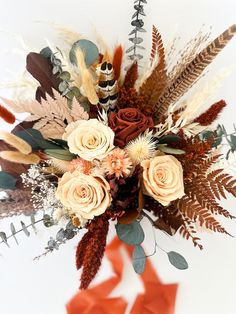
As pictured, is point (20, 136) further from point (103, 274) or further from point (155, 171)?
point (103, 274)

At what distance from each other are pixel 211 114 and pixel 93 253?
43cm

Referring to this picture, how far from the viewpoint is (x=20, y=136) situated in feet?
3.33

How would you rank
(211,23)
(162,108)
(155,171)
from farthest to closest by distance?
(211,23)
(162,108)
(155,171)

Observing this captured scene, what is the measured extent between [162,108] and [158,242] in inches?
16.2

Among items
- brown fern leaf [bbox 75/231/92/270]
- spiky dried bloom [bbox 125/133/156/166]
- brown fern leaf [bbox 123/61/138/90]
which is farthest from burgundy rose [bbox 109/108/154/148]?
brown fern leaf [bbox 75/231/92/270]

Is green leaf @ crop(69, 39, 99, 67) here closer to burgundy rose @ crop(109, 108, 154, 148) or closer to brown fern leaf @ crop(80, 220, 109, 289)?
burgundy rose @ crop(109, 108, 154, 148)

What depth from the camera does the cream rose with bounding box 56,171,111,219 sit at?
2.95 ft

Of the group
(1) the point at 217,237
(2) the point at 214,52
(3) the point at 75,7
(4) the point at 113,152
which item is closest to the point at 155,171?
(4) the point at 113,152

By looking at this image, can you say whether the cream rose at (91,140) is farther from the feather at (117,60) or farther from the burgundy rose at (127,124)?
the feather at (117,60)

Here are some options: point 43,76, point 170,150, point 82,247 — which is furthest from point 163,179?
point 43,76

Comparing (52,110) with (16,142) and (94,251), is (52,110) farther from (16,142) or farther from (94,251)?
(94,251)

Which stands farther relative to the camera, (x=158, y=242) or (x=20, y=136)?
(x=158, y=242)

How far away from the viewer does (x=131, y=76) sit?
3.47 feet

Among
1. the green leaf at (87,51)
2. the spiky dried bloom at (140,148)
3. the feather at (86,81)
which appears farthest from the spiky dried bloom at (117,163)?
the green leaf at (87,51)
